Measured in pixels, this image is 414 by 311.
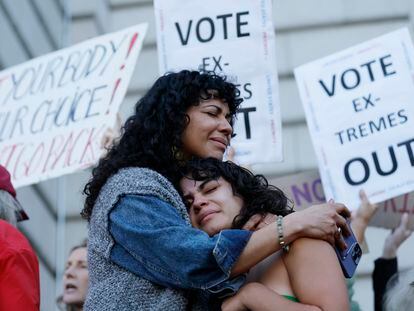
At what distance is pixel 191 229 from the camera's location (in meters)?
2.66

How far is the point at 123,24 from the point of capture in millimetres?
8016

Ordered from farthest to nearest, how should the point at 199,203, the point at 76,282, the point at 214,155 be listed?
the point at 76,282
the point at 214,155
the point at 199,203

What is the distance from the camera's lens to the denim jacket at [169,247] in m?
2.60

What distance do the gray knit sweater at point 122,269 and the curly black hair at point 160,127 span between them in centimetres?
9

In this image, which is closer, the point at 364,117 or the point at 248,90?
the point at 248,90

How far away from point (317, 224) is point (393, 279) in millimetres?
1675

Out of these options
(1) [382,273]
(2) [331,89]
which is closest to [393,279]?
(1) [382,273]

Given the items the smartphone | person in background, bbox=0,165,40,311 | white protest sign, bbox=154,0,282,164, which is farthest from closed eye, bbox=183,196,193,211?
white protest sign, bbox=154,0,282,164

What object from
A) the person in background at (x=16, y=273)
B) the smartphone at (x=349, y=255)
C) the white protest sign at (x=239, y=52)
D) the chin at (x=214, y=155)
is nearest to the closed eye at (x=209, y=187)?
the chin at (x=214, y=155)

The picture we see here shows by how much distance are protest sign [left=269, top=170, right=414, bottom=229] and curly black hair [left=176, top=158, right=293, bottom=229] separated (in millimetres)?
2224

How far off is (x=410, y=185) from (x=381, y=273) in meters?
0.46

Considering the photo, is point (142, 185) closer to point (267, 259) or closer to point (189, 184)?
point (189, 184)

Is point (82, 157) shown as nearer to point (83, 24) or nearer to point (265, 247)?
point (265, 247)

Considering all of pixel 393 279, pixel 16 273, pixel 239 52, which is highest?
pixel 16 273
